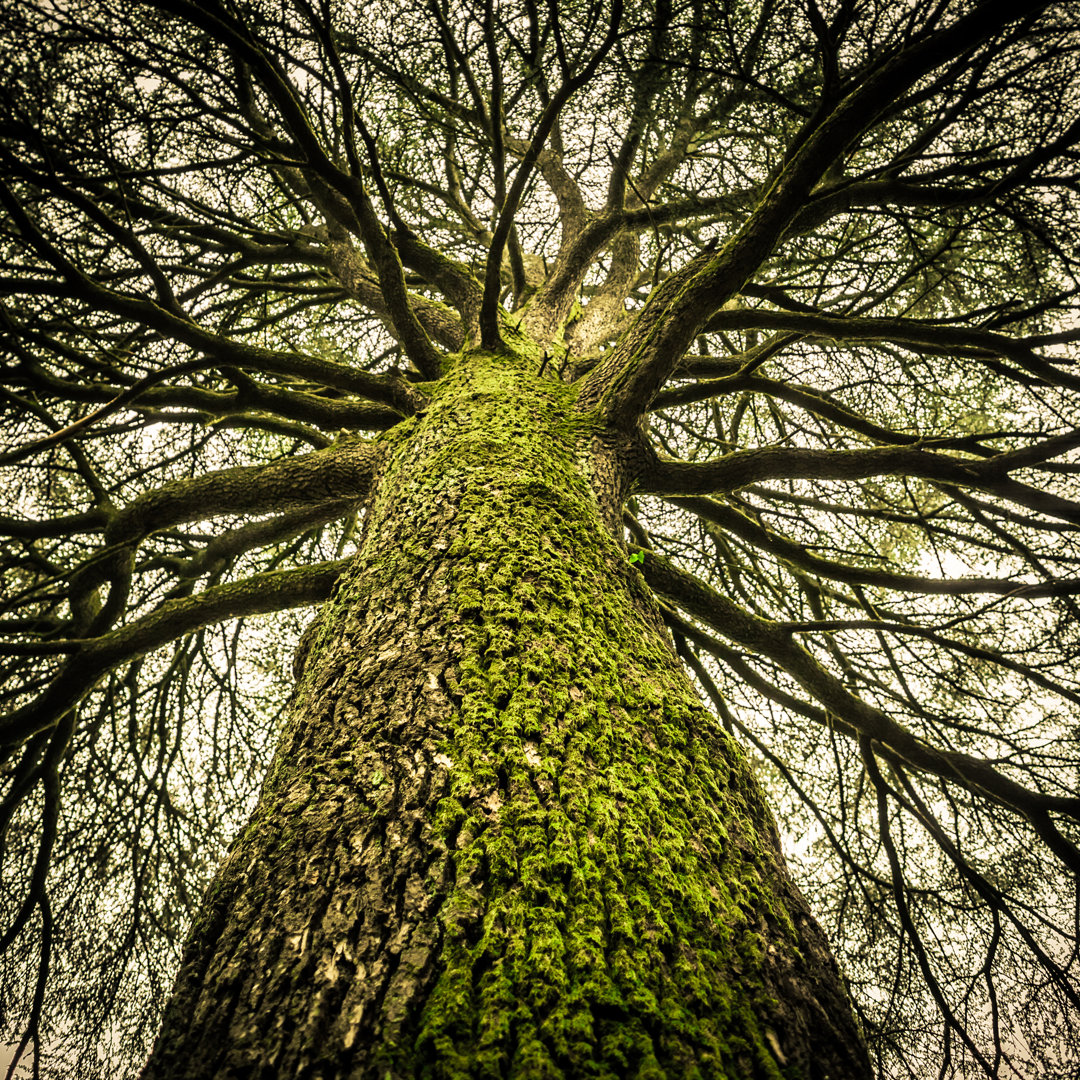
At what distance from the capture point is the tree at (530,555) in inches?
32.0

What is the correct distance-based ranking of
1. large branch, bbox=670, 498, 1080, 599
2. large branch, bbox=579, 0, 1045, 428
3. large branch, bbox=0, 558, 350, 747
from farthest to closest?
large branch, bbox=0, 558, 350, 747 → large branch, bbox=670, 498, 1080, 599 → large branch, bbox=579, 0, 1045, 428

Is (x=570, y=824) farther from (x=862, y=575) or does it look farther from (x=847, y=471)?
(x=862, y=575)

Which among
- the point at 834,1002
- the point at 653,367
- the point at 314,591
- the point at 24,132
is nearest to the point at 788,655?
the point at 653,367

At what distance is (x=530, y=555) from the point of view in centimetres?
152

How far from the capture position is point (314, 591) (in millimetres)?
2805

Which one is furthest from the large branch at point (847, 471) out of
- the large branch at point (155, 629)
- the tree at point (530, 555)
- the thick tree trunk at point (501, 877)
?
the large branch at point (155, 629)

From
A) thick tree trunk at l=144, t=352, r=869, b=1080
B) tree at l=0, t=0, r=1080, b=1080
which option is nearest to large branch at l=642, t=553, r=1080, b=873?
tree at l=0, t=0, r=1080, b=1080

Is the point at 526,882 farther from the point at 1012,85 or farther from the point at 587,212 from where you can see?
the point at 587,212

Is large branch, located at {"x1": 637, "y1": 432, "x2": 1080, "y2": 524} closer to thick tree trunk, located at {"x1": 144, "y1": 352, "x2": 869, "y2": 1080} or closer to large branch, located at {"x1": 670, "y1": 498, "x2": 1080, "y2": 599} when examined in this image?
large branch, located at {"x1": 670, "y1": 498, "x2": 1080, "y2": 599}

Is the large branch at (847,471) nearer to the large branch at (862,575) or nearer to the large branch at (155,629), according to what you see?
the large branch at (862,575)

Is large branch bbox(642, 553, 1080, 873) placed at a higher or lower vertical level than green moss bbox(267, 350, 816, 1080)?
higher

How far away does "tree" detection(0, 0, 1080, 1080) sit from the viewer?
812 millimetres

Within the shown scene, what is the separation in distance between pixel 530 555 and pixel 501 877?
32.8 inches

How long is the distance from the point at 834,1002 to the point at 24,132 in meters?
3.53
